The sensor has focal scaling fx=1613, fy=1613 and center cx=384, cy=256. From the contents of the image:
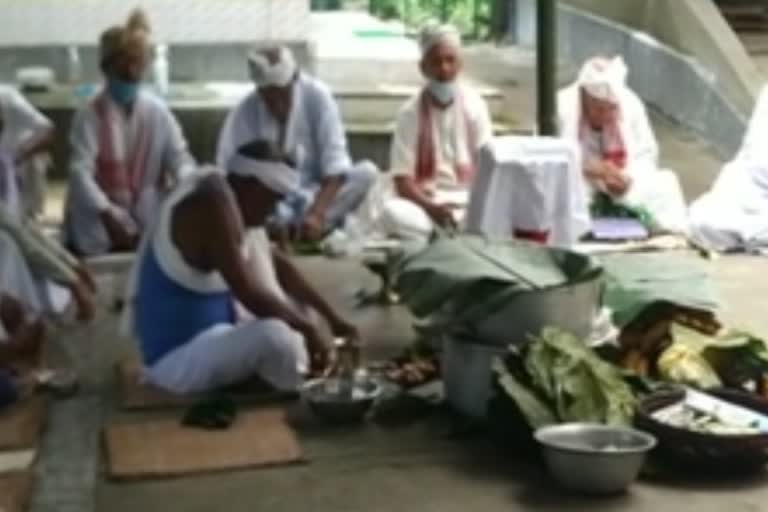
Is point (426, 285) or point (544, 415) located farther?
point (426, 285)

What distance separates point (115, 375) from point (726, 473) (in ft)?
7.34

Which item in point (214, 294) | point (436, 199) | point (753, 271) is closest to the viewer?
point (214, 294)

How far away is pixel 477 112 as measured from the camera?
8.27 meters

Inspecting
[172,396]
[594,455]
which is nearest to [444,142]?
[172,396]

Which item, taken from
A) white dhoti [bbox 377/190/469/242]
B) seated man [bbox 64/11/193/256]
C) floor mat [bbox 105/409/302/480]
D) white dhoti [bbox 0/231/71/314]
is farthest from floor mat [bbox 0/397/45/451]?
white dhoti [bbox 377/190/469/242]

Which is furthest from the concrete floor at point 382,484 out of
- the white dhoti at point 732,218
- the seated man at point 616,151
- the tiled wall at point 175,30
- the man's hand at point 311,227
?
the tiled wall at point 175,30

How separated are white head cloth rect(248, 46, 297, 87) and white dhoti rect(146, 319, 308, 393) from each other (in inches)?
96.4

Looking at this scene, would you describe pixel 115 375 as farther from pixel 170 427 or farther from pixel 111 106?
pixel 111 106

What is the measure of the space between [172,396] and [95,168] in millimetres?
2532

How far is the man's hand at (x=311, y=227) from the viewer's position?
7.84m

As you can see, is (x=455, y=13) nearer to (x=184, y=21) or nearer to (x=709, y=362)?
(x=184, y=21)

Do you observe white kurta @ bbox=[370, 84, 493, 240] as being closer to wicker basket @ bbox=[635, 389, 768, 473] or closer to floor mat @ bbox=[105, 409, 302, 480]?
floor mat @ bbox=[105, 409, 302, 480]

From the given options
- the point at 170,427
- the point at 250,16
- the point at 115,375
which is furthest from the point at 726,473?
the point at 250,16

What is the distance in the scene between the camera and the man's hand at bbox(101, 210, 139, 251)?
7.57m
